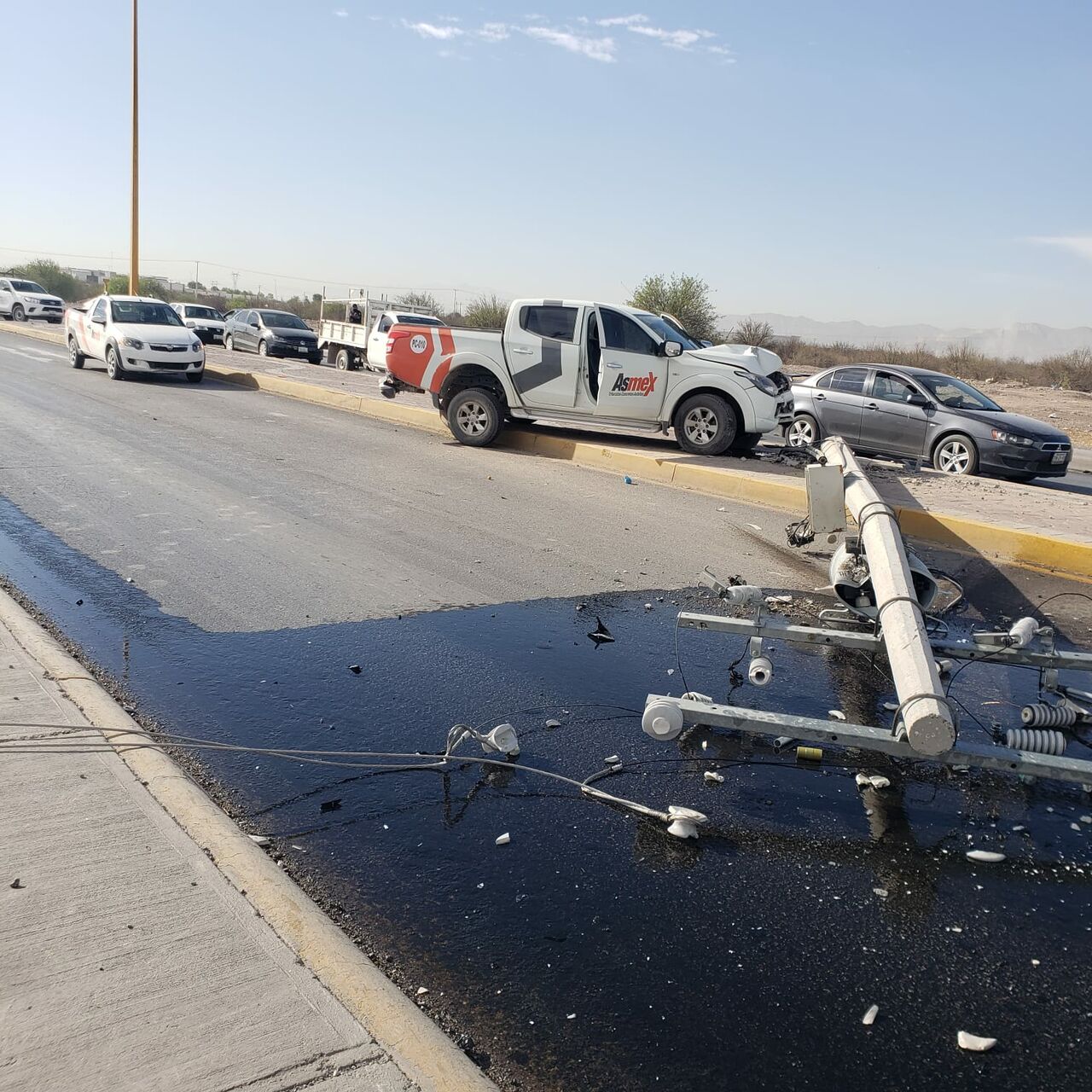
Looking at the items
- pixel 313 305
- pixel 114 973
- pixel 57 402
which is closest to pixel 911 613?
pixel 114 973

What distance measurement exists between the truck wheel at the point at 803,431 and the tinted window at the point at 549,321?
4.35 metres

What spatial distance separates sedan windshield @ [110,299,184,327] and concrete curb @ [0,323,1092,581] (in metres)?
4.46

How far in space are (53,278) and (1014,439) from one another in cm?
7621

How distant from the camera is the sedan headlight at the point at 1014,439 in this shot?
1461 centimetres

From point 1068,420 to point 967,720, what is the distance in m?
28.2

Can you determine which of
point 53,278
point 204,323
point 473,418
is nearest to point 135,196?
point 204,323

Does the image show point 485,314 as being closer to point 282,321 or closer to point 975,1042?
Answer: point 282,321

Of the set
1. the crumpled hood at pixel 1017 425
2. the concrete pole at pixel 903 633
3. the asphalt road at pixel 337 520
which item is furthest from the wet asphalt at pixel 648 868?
the crumpled hood at pixel 1017 425

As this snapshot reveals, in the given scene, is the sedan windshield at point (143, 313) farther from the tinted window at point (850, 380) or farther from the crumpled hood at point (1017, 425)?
the crumpled hood at point (1017, 425)

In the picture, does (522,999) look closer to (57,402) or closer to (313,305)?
(57,402)

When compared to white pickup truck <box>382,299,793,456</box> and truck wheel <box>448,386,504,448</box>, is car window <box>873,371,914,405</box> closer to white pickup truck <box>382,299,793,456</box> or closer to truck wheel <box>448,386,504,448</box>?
white pickup truck <box>382,299,793,456</box>

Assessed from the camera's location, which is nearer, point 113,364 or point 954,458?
point 954,458

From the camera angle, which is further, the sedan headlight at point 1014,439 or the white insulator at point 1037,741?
the sedan headlight at point 1014,439

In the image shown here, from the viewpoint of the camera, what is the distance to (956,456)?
49.1 feet
